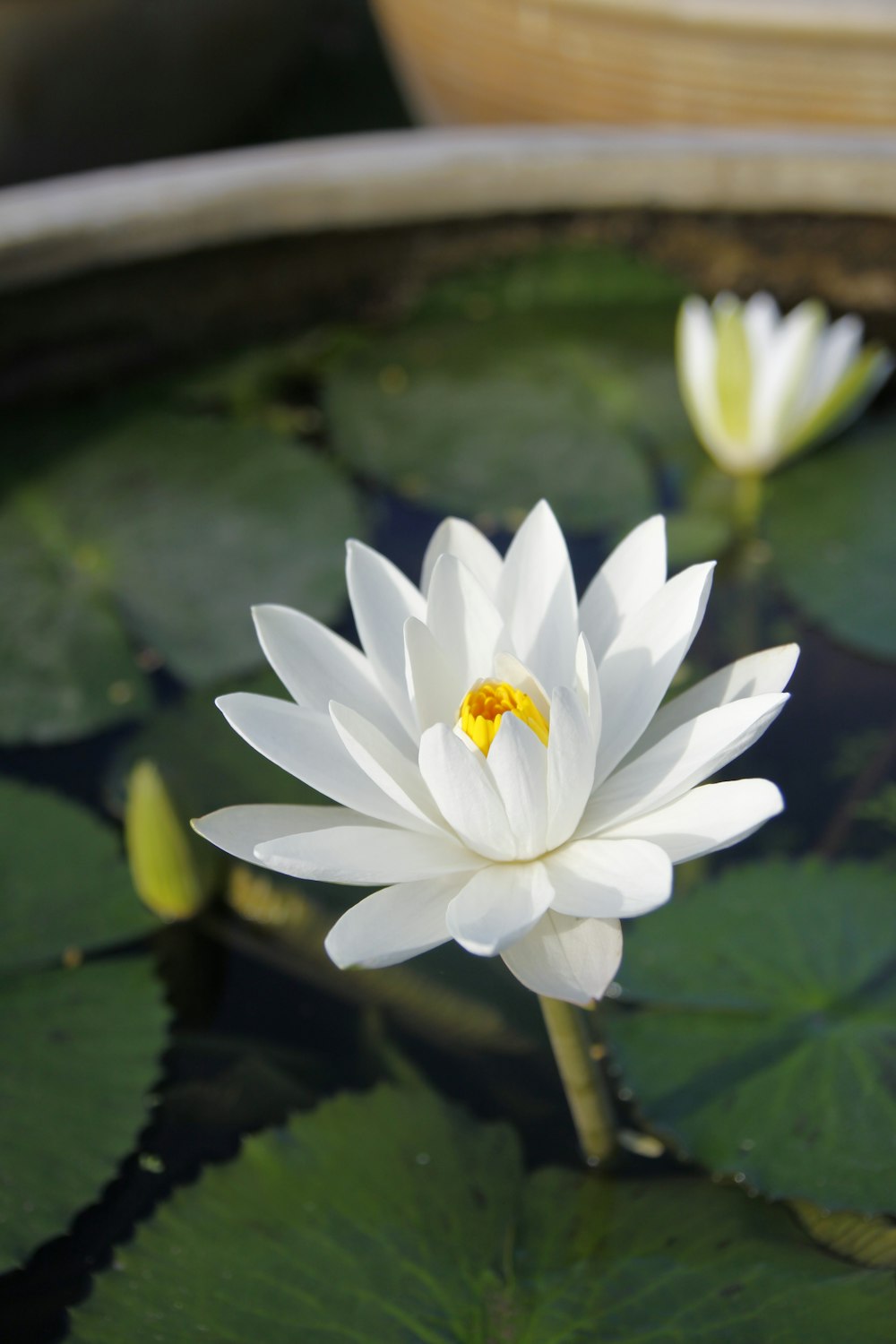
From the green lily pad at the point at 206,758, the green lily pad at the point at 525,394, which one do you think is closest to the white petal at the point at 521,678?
the green lily pad at the point at 206,758

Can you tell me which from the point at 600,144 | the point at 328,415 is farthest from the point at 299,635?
the point at 600,144

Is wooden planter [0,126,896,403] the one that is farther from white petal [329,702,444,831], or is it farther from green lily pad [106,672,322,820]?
white petal [329,702,444,831]

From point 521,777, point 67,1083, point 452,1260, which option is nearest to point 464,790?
point 521,777

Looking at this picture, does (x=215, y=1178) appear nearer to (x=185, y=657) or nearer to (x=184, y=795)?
(x=184, y=795)

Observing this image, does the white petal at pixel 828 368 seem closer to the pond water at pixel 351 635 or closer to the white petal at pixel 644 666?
the pond water at pixel 351 635

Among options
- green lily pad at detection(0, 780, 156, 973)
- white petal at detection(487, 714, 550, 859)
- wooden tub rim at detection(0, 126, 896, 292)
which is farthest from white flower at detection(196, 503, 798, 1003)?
wooden tub rim at detection(0, 126, 896, 292)

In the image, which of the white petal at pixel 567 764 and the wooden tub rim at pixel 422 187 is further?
the wooden tub rim at pixel 422 187

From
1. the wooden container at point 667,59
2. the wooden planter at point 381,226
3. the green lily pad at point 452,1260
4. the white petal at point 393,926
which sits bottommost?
the green lily pad at point 452,1260

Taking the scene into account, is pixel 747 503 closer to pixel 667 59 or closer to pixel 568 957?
pixel 667 59
